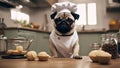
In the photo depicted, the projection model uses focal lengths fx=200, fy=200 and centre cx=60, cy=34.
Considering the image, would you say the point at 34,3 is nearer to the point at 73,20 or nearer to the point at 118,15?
the point at 118,15

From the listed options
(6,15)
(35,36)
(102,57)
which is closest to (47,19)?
(35,36)

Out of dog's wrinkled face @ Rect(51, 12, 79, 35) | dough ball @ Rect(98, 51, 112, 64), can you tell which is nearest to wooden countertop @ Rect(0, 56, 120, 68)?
dough ball @ Rect(98, 51, 112, 64)

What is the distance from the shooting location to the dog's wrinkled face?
1871mm

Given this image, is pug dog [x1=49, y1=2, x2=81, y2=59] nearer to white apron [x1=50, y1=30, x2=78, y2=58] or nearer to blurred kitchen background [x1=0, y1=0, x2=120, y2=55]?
white apron [x1=50, y1=30, x2=78, y2=58]

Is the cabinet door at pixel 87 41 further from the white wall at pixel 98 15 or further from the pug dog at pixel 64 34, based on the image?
the pug dog at pixel 64 34

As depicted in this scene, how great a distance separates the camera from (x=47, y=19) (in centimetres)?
478

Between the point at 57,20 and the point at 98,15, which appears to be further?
the point at 98,15

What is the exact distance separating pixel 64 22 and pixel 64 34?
11 cm

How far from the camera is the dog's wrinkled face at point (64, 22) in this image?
6.14 feet

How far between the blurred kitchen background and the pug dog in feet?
4.78

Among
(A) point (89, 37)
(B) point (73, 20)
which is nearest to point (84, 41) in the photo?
(A) point (89, 37)

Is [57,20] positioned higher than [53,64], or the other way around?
[57,20]

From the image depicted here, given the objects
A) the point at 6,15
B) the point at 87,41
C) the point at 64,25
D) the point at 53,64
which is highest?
the point at 6,15

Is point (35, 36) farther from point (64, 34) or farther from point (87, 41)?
point (64, 34)
